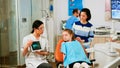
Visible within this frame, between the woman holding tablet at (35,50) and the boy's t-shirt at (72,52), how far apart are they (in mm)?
277

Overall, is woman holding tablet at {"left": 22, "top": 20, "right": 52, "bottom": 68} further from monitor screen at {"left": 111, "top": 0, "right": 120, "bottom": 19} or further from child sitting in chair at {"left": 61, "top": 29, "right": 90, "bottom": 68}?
monitor screen at {"left": 111, "top": 0, "right": 120, "bottom": 19}

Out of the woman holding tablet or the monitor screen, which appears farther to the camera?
the monitor screen

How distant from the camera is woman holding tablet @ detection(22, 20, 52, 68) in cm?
341

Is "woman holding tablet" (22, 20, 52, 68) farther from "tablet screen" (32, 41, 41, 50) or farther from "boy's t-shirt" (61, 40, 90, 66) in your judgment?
"boy's t-shirt" (61, 40, 90, 66)

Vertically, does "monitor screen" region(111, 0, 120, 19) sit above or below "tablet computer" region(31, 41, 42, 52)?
above

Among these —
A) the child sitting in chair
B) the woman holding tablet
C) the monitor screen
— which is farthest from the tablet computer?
the monitor screen

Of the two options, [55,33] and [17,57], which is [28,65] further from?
[55,33]

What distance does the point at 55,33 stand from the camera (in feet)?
22.0

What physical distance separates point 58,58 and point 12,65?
7.47 ft

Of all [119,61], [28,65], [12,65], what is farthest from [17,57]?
[119,61]

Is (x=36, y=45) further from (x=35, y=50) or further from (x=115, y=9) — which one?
(x=115, y=9)

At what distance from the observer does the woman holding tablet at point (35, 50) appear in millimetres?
3412

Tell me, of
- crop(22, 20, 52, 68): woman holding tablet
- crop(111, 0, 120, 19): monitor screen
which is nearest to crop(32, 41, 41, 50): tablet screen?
crop(22, 20, 52, 68): woman holding tablet

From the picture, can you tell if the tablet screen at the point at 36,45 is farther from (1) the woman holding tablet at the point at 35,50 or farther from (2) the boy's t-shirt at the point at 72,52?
(2) the boy's t-shirt at the point at 72,52
